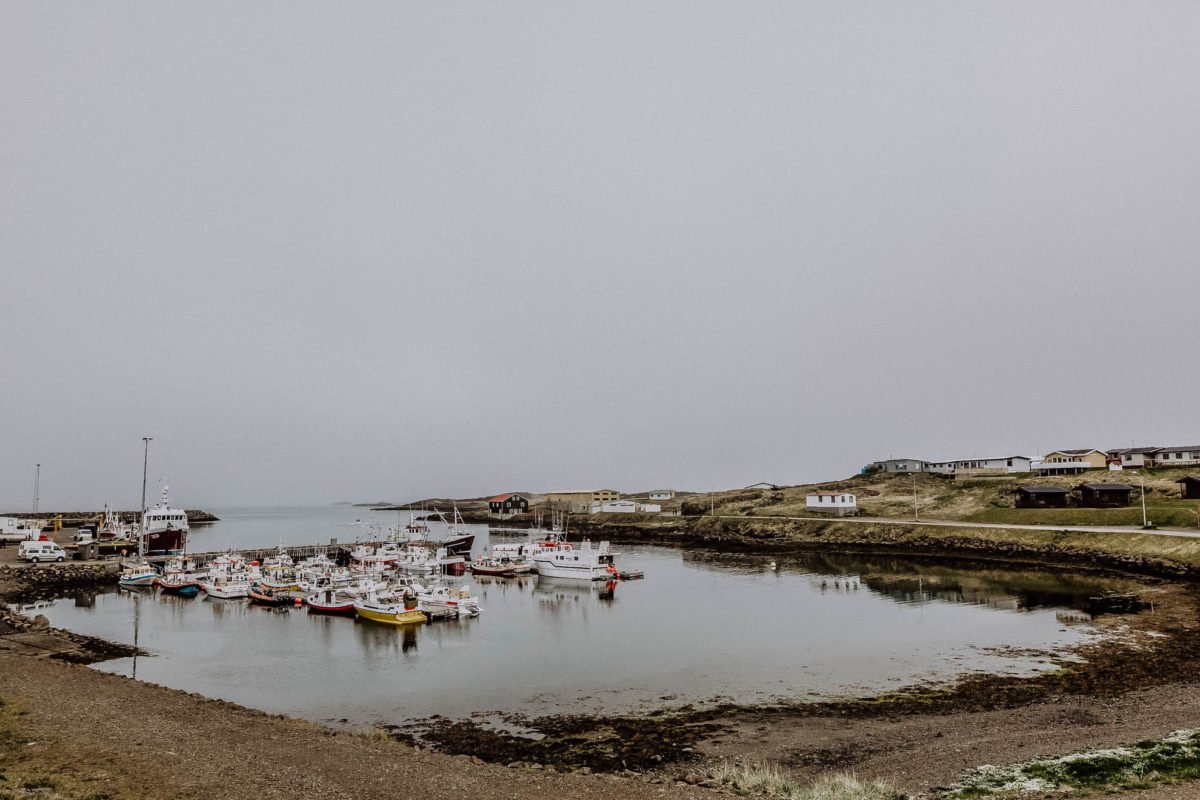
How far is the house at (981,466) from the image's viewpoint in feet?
341

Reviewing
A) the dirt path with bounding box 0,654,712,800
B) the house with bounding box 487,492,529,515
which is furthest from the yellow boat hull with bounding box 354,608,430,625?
the house with bounding box 487,492,529,515

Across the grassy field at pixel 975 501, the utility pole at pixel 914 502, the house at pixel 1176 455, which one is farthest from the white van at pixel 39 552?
the house at pixel 1176 455

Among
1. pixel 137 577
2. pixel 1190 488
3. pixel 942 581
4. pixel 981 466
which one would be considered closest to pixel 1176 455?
pixel 981 466

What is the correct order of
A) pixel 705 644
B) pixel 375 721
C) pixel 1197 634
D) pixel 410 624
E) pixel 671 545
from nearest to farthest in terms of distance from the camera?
pixel 375 721 → pixel 1197 634 → pixel 705 644 → pixel 410 624 → pixel 671 545

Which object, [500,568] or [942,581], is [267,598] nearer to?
[500,568]

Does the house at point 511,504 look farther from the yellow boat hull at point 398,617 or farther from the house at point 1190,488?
the house at point 1190,488

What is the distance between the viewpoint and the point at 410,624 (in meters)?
40.6

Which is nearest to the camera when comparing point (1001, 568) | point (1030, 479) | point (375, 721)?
point (375, 721)

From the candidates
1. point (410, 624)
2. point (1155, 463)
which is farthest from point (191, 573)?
point (1155, 463)

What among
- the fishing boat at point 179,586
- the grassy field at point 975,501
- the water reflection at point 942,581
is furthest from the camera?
the grassy field at point 975,501

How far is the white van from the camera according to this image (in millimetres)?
60787

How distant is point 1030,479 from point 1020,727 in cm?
8179

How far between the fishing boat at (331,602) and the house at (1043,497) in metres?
75.0

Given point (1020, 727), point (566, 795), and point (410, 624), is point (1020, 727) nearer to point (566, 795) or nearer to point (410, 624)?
point (566, 795)
